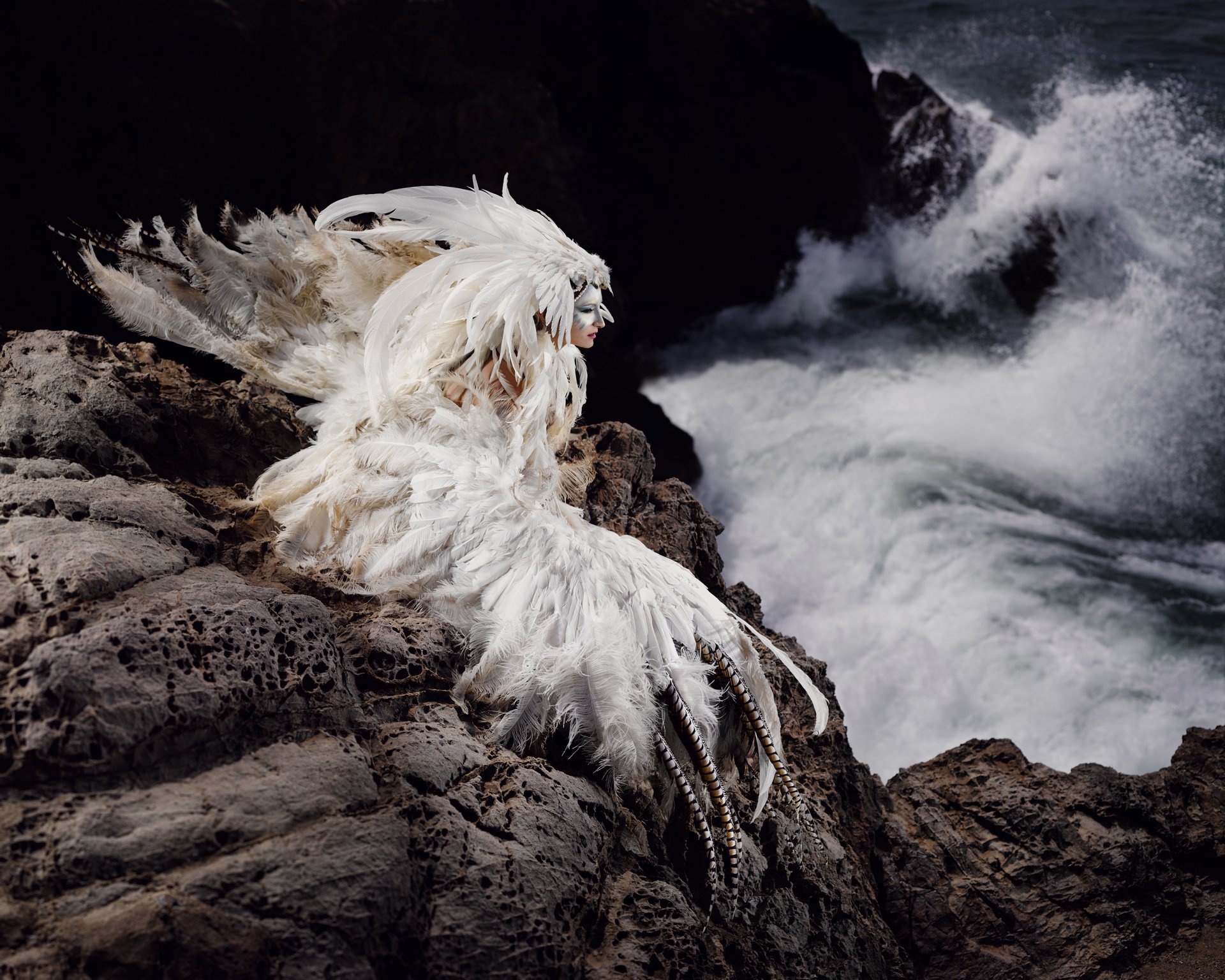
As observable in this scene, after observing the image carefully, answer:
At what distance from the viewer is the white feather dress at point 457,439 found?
1584mm

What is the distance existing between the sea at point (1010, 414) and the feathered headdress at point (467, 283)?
2.47m

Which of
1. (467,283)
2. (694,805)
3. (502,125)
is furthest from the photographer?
(502,125)

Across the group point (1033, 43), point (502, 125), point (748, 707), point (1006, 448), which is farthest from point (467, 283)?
point (1033, 43)

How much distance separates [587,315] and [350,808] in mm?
1113

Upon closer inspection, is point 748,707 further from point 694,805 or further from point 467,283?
point 467,283

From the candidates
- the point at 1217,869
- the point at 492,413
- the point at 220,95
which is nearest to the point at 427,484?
the point at 492,413

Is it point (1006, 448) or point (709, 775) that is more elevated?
point (1006, 448)

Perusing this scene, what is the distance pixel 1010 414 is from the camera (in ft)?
16.9

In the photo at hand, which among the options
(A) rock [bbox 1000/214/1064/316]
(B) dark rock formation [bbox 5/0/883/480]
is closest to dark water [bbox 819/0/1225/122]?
(A) rock [bbox 1000/214/1064/316]

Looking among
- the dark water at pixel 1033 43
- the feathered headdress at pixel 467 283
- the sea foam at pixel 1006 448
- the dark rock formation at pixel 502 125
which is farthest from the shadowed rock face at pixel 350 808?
the dark water at pixel 1033 43

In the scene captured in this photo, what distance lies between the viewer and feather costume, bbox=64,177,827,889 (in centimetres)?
159

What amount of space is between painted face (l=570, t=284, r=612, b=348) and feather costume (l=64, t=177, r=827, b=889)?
0.02 metres

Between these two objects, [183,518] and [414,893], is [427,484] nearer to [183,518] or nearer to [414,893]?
[183,518]

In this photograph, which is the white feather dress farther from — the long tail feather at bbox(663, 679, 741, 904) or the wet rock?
the wet rock
